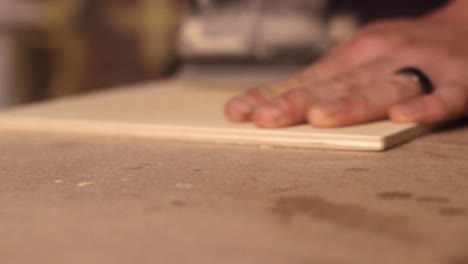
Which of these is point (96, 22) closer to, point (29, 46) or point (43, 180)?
point (29, 46)

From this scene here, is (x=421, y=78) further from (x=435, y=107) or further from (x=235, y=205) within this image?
(x=235, y=205)

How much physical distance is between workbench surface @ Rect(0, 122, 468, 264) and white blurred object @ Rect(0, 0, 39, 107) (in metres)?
1.56

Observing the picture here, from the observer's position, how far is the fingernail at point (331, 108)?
0.94 meters

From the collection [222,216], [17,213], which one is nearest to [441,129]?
[222,216]

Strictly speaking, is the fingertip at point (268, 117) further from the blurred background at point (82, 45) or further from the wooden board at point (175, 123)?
the blurred background at point (82, 45)

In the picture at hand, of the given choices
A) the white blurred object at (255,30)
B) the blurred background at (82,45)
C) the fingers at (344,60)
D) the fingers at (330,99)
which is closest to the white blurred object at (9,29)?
the blurred background at (82,45)

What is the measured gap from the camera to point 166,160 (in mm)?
847

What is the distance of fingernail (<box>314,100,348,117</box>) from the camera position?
943 mm

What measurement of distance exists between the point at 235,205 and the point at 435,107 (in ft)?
1.48

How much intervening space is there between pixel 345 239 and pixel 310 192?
0.46ft

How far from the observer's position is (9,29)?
93.7 inches

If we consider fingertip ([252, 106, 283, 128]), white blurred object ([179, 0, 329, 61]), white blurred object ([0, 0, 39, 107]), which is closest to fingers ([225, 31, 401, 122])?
fingertip ([252, 106, 283, 128])

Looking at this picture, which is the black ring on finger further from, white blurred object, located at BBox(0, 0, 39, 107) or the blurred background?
white blurred object, located at BBox(0, 0, 39, 107)

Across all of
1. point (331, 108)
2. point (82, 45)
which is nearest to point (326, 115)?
point (331, 108)
